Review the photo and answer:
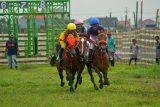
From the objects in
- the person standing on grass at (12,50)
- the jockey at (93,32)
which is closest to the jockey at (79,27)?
the jockey at (93,32)

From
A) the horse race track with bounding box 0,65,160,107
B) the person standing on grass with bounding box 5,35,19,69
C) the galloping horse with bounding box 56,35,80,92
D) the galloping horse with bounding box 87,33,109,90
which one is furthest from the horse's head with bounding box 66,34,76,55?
the person standing on grass with bounding box 5,35,19,69

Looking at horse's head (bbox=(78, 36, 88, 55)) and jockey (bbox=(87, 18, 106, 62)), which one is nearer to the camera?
horse's head (bbox=(78, 36, 88, 55))

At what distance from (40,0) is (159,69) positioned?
14.9 metres

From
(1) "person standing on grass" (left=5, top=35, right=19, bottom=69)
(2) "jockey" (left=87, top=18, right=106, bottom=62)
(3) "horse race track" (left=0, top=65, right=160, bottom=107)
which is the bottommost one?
(1) "person standing on grass" (left=5, top=35, right=19, bottom=69)

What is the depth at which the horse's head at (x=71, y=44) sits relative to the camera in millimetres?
17844

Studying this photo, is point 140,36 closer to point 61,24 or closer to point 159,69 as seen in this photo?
point 61,24

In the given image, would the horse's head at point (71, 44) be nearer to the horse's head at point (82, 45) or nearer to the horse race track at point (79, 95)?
the horse's head at point (82, 45)

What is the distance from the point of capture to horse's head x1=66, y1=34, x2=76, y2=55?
1784 cm

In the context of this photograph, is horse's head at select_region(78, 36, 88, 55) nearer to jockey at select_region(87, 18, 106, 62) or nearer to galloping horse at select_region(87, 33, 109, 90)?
jockey at select_region(87, 18, 106, 62)

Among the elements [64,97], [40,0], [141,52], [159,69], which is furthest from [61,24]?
[64,97]

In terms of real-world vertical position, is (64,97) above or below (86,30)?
below

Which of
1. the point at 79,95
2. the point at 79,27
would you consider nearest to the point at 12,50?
the point at 79,27

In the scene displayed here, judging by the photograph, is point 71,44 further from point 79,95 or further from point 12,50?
point 12,50

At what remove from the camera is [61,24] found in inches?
1665
